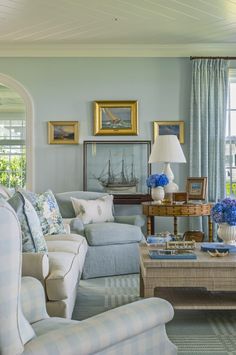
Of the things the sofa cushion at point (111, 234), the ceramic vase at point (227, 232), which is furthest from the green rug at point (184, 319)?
the ceramic vase at point (227, 232)

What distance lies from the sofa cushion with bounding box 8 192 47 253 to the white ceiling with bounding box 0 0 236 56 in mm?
2512

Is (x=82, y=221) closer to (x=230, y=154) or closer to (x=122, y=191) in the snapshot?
(x=122, y=191)

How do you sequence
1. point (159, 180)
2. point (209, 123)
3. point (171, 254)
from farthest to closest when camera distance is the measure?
point (209, 123)
point (159, 180)
point (171, 254)

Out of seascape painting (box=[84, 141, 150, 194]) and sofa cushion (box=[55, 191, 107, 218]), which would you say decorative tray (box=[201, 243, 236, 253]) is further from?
seascape painting (box=[84, 141, 150, 194])

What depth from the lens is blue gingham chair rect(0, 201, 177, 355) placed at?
1229 millimetres

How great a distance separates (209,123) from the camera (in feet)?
20.2

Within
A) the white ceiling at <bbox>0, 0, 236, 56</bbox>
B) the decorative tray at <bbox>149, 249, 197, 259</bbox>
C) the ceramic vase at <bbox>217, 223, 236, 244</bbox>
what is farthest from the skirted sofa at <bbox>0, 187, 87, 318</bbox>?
the white ceiling at <bbox>0, 0, 236, 56</bbox>

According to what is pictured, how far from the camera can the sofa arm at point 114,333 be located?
131 centimetres

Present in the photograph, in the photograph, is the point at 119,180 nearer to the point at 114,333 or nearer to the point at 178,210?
the point at 178,210

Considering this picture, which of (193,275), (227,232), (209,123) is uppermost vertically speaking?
(209,123)

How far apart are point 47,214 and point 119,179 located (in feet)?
6.75

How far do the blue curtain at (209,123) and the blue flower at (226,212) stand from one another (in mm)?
2678

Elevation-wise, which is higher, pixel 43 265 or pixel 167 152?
pixel 167 152

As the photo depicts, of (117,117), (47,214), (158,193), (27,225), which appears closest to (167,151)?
(158,193)
